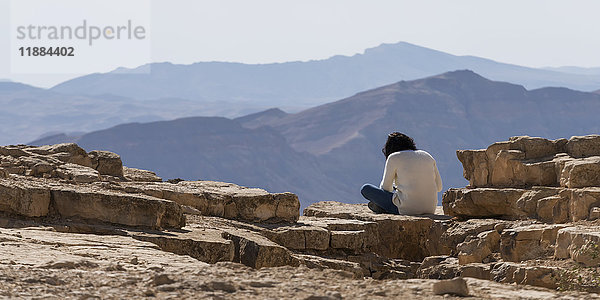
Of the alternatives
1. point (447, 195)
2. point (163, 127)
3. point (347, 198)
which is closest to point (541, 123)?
point (347, 198)

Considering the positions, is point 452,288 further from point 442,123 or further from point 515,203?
point 442,123

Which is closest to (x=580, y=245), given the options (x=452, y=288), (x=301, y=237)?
(x=452, y=288)

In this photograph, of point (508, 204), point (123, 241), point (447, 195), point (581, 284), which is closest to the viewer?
point (581, 284)

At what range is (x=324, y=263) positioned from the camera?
9.18 metres

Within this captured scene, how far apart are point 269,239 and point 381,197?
10.7 feet

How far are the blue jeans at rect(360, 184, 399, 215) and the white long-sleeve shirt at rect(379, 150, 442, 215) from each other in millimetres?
291

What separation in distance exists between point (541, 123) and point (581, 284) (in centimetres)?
18436

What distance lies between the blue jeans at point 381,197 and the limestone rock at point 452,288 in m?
7.32

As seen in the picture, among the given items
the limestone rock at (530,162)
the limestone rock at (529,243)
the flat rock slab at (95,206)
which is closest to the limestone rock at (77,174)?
the flat rock slab at (95,206)

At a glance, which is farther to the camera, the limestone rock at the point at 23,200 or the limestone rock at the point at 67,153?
the limestone rock at the point at 67,153

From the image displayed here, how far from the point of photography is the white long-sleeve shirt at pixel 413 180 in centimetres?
1202

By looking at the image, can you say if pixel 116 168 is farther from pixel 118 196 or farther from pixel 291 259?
pixel 291 259

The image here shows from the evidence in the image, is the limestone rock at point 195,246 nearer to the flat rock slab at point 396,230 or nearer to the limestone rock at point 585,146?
the flat rock slab at point 396,230

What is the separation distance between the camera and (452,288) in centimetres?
516
